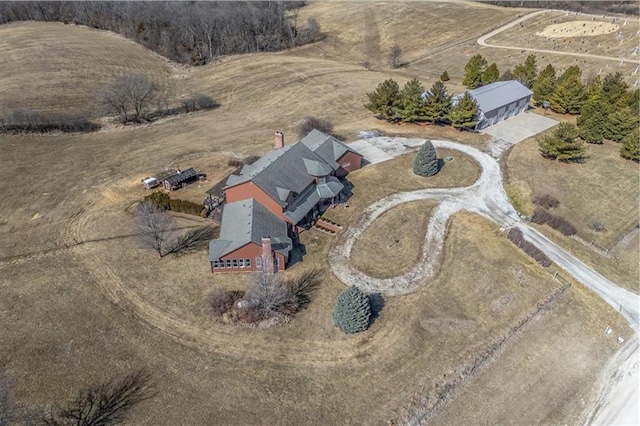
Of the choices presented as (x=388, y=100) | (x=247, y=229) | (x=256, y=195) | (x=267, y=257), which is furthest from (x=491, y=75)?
(x=267, y=257)

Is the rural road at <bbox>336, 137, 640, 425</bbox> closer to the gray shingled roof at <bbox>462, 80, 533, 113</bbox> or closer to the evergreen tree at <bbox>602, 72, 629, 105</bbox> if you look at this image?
the gray shingled roof at <bbox>462, 80, 533, 113</bbox>

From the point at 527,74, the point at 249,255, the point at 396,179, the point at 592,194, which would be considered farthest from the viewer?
the point at 527,74

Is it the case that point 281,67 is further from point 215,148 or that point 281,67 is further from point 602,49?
point 602,49

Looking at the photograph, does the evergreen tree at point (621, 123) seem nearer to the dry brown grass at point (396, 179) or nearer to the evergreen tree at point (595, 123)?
the evergreen tree at point (595, 123)

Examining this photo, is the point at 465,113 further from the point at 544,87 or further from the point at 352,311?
the point at 352,311

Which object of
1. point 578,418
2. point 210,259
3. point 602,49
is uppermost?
point 602,49

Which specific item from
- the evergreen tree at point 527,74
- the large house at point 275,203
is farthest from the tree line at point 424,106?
the large house at point 275,203

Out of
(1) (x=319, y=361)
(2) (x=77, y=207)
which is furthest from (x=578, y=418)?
(2) (x=77, y=207)
